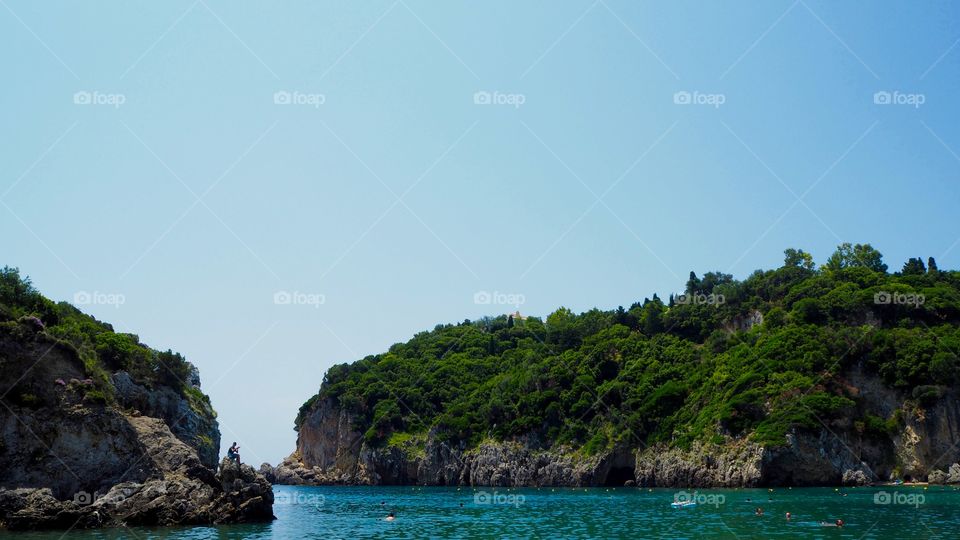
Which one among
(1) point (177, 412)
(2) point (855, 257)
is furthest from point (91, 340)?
(2) point (855, 257)

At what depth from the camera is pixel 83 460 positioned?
4378 centimetres

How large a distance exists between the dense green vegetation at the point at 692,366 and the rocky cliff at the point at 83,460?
202 feet

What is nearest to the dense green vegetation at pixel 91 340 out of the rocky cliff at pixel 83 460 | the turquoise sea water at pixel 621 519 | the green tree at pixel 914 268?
the rocky cliff at pixel 83 460

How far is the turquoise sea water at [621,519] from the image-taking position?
129 feet

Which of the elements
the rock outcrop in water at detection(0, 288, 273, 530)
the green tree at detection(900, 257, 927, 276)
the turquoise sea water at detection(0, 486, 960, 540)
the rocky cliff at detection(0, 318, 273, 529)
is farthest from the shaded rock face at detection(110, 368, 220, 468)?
the green tree at detection(900, 257, 927, 276)

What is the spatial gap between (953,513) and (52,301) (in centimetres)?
6160

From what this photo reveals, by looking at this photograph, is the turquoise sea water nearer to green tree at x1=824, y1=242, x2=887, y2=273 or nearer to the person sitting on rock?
the person sitting on rock

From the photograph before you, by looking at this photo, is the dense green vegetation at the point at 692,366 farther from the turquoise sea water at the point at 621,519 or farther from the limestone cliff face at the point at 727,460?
the turquoise sea water at the point at 621,519

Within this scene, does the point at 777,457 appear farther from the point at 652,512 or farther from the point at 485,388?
the point at 485,388

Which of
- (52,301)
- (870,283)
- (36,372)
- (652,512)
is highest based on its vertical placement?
(870,283)

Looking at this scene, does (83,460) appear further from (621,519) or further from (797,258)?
(797,258)

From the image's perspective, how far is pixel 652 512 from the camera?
54281mm

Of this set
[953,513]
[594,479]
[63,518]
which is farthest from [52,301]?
[594,479]

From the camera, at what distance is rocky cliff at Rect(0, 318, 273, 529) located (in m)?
41.7
